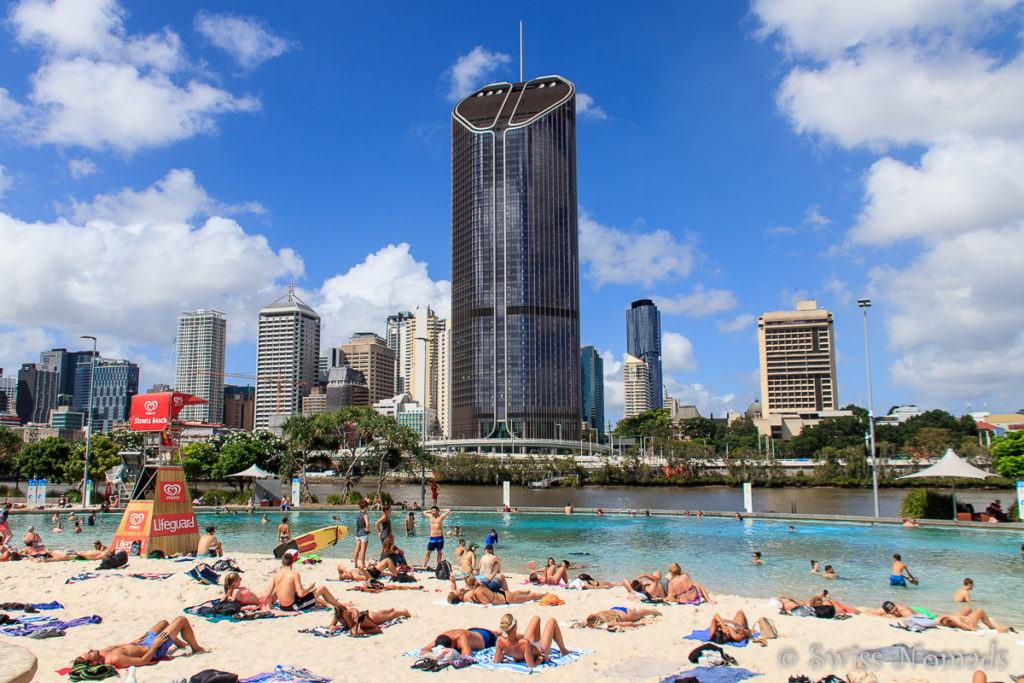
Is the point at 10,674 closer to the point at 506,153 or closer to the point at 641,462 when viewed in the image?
the point at 641,462

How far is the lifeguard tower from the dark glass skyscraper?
134026mm

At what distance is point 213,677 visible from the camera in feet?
30.7

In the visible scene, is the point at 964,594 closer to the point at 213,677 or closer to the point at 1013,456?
the point at 213,677

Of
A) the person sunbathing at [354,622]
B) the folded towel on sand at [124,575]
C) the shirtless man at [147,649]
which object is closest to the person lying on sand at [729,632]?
the person sunbathing at [354,622]

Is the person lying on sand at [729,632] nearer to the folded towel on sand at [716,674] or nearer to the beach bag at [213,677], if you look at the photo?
the folded towel on sand at [716,674]

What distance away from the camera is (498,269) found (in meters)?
158

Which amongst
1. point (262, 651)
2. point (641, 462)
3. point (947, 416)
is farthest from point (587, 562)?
point (947, 416)

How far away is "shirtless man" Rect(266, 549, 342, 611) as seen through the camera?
14422 mm

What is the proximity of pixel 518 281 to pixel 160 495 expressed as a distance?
13662cm

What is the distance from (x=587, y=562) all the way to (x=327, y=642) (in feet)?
45.2

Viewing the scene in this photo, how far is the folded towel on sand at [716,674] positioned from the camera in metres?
10.1

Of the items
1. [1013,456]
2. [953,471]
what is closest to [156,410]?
[953,471]

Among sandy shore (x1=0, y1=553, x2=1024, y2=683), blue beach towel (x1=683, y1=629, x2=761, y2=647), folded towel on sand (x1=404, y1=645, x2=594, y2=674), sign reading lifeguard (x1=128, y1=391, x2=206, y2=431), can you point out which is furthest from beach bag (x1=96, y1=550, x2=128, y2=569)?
blue beach towel (x1=683, y1=629, x2=761, y2=647)

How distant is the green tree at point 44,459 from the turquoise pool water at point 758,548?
35.4 m
